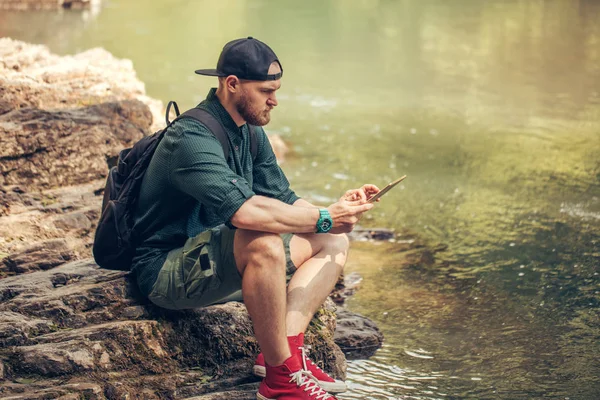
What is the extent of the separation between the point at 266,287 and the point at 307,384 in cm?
47

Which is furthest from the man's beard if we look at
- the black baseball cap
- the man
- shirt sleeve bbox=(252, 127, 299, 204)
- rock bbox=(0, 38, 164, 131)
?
rock bbox=(0, 38, 164, 131)

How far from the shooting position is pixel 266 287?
3.61 m

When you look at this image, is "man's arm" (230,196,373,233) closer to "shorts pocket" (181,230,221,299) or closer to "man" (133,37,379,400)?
"man" (133,37,379,400)

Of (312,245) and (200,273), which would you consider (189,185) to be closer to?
(200,273)

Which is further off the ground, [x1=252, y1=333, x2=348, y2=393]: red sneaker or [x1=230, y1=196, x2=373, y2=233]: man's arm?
[x1=230, y1=196, x2=373, y2=233]: man's arm

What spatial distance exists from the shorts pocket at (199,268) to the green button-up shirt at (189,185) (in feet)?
0.45

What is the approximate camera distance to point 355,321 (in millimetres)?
5496

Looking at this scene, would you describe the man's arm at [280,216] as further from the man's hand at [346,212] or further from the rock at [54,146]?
the rock at [54,146]

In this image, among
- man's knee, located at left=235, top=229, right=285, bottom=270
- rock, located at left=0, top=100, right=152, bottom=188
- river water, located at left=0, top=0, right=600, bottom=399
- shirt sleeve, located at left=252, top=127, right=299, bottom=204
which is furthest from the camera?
rock, located at left=0, top=100, right=152, bottom=188

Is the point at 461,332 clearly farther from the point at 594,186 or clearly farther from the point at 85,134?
the point at 594,186

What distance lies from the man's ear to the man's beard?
5 centimetres

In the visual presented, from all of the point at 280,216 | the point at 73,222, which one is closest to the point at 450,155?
the point at 73,222

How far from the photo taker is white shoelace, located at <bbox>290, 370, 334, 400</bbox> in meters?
3.67

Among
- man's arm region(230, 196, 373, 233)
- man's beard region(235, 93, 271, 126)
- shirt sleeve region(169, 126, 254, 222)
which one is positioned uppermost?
man's beard region(235, 93, 271, 126)
